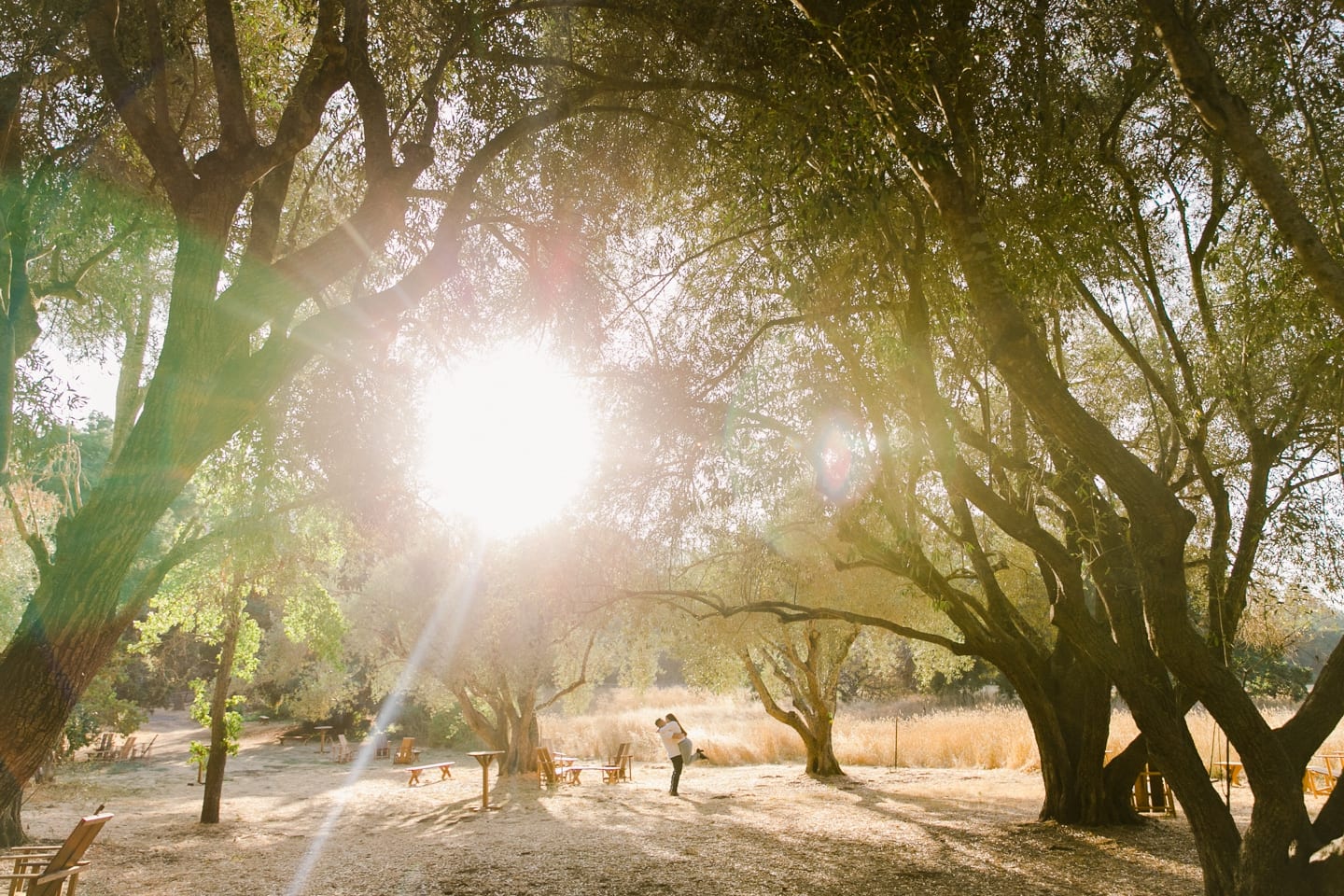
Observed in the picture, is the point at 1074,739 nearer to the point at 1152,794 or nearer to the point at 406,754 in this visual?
the point at 1152,794

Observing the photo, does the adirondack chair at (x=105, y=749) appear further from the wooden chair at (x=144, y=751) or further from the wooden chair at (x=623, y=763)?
the wooden chair at (x=623, y=763)

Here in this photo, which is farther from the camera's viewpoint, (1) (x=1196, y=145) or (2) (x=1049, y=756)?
(2) (x=1049, y=756)

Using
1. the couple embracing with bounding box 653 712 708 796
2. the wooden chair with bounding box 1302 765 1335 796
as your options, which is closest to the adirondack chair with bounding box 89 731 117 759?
the couple embracing with bounding box 653 712 708 796

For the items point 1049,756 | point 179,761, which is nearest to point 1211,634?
point 1049,756

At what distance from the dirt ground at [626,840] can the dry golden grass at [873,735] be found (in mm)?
Answer: 1901

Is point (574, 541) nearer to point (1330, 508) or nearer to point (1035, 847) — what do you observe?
point (1035, 847)

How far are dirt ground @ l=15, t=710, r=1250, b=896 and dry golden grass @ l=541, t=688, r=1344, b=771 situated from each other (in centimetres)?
190

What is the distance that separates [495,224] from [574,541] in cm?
485

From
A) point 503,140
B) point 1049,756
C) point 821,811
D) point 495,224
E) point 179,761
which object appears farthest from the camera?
point 179,761

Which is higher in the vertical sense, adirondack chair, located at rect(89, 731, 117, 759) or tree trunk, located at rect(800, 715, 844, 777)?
tree trunk, located at rect(800, 715, 844, 777)

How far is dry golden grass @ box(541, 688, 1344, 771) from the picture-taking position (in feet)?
62.9

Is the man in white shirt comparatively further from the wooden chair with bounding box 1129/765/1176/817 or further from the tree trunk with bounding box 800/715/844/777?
the wooden chair with bounding box 1129/765/1176/817

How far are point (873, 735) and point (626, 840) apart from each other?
1379 cm

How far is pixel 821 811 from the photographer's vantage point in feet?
45.3
